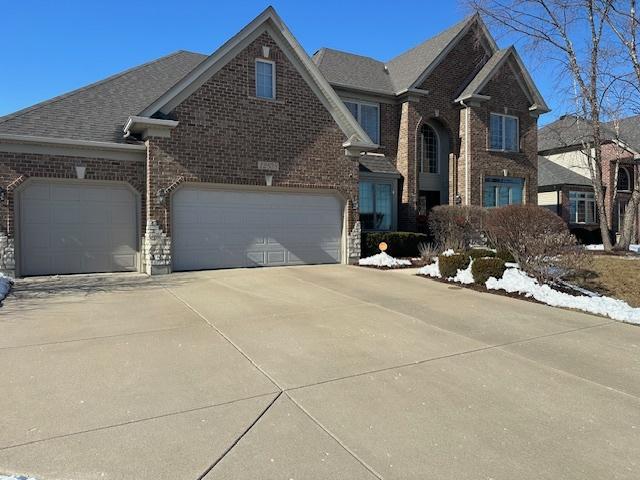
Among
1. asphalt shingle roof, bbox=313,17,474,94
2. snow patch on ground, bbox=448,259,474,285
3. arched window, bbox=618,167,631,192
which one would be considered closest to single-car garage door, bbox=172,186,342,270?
snow patch on ground, bbox=448,259,474,285

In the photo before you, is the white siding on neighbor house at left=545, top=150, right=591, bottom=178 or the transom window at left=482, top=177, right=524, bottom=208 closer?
the transom window at left=482, top=177, right=524, bottom=208

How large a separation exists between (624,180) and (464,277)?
23.6 metres

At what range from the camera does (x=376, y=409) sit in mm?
3873

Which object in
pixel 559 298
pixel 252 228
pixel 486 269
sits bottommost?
pixel 559 298

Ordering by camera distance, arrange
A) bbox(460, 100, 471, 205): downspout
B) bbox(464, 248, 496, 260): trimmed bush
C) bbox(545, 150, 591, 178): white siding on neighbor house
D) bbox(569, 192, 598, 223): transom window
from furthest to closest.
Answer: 1. bbox(545, 150, 591, 178): white siding on neighbor house
2. bbox(569, 192, 598, 223): transom window
3. bbox(460, 100, 471, 205): downspout
4. bbox(464, 248, 496, 260): trimmed bush

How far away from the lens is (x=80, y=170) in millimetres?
11500

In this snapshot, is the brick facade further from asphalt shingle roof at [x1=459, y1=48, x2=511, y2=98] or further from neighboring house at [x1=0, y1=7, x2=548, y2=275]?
neighboring house at [x1=0, y1=7, x2=548, y2=275]

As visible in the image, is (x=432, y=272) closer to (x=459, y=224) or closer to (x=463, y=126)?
(x=459, y=224)

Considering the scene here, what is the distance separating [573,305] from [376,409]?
20.3 feet

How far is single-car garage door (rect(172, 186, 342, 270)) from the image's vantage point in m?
12.5

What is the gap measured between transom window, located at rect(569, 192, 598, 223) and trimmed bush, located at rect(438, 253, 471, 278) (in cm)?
1693

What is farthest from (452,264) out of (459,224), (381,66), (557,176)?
(557,176)

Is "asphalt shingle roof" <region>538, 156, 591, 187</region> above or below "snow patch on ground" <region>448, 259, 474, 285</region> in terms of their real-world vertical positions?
above

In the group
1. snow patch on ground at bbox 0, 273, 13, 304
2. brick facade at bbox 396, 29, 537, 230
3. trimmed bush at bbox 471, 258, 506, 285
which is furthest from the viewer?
brick facade at bbox 396, 29, 537, 230
